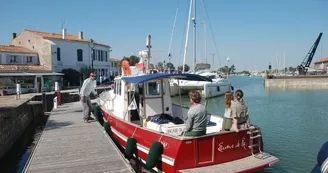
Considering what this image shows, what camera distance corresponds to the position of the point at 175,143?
7000mm

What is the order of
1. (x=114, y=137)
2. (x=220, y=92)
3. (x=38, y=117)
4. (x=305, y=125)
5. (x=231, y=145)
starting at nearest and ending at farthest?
(x=231, y=145), (x=114, y=137), (x=305, y=125), (x=38, y=117), (x=220, y=92)

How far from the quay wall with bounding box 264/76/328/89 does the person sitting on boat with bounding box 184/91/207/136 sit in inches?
2166

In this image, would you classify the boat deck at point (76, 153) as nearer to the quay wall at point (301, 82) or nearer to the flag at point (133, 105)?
the flag at point (133, 105)

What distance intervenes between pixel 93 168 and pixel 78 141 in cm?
285

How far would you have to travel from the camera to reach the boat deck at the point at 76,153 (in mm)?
6898

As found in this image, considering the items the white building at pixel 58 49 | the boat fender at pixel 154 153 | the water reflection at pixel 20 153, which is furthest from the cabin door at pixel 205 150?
the white building at pixel 58 49

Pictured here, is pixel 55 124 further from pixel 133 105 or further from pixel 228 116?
pixel 228 116

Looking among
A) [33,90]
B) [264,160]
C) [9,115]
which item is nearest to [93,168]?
[264,160]

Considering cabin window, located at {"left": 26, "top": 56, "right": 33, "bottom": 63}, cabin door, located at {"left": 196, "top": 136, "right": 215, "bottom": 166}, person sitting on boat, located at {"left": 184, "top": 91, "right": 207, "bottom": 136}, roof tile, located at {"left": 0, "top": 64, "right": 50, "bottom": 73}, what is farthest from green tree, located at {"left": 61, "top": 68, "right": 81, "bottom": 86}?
cabin door, located at {"left": 196, "top": 136, "right": 215, "bottom": 166}

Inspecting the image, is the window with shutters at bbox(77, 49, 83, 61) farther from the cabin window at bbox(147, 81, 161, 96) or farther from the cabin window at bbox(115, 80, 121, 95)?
the cabin window at bbox(147, 81, 161, 96)

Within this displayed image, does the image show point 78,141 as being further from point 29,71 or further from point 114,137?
point 29,71

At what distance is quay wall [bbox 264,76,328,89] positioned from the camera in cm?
5551

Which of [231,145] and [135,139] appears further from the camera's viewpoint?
→ [135,139]

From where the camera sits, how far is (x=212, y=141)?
7098 millimetres
